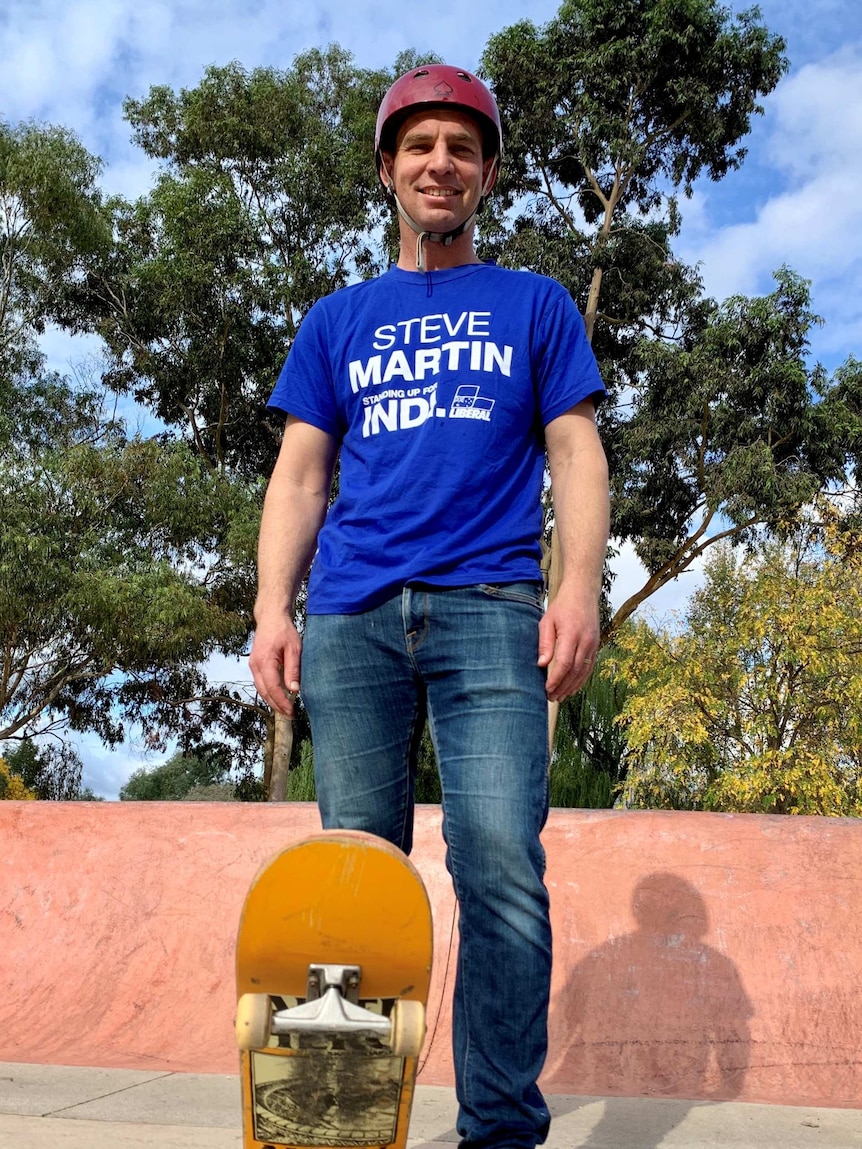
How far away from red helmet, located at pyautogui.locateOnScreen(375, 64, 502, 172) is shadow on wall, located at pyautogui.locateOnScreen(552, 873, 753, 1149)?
2863mm

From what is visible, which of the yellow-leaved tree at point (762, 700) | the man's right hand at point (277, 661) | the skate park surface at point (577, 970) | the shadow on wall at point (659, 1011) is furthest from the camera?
the yellow-leaved tree at point (762, 700)

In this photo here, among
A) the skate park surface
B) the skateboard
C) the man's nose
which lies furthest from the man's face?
the skate park surface

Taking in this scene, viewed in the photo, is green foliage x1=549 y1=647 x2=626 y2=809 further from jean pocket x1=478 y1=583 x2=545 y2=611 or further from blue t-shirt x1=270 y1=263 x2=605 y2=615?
jean pocket x1=478 y1=583 x2=545 y2=611

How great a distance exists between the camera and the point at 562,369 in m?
2.01

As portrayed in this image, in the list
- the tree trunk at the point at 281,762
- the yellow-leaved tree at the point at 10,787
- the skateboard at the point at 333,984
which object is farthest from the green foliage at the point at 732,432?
the skateboard at the point at 333,984

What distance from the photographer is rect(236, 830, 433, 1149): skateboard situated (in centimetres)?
138

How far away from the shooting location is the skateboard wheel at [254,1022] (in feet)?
4.51

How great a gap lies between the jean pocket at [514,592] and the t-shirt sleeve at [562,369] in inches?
14.1

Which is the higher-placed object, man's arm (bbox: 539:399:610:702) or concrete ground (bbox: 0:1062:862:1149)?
man's arm (bbox: 539:399:610:702)

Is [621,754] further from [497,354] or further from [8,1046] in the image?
[497,354]

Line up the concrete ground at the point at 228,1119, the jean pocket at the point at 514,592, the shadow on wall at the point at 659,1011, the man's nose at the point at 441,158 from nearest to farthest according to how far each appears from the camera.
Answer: the jean pocket at the point at 514,592 → the man's nose at the point at 441,158 → the concrete ground at the point at 228,1119 → the shadow on wall at the point at 659,1011

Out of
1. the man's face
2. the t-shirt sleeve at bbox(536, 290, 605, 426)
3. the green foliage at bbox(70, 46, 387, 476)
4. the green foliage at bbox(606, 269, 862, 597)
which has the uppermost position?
the green foliage at bbox(70, 46, 387, 476)

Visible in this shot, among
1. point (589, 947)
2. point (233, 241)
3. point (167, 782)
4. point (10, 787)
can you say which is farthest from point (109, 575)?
point (167, 782)

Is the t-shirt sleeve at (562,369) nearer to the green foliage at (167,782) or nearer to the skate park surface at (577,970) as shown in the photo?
the skate park surface at (577,970)
